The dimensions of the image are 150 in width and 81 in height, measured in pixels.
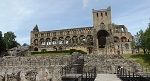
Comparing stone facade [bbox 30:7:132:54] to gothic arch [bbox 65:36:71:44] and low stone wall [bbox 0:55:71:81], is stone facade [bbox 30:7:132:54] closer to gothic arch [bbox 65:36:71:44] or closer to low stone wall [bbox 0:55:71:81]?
gothic arch [bbox 65:36:71:44]

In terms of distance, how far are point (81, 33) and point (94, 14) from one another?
8.65 metres

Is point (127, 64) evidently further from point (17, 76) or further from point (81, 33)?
point (81, 33)

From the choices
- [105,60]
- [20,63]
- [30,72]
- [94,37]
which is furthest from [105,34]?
[30,72]

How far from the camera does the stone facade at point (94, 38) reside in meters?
84.0

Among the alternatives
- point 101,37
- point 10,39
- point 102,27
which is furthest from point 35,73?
point 10,39

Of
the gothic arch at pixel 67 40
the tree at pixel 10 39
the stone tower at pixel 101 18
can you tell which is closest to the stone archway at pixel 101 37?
the stone tower at pixel 101 18

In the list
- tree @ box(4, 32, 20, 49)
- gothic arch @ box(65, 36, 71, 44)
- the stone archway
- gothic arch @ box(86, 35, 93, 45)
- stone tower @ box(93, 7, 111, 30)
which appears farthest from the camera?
tree @ box(4, 32, 20, 49)

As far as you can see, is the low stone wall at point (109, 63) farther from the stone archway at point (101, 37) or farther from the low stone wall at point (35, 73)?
the stone archway at point (101, 37)

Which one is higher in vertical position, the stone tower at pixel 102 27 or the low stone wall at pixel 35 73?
the stone tower at pixel 102 27

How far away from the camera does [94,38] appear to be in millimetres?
88625

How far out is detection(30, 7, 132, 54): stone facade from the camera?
84000 millimetres

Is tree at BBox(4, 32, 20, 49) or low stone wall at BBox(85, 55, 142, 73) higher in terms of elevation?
tree at BBox(4, 32, 20, 49)

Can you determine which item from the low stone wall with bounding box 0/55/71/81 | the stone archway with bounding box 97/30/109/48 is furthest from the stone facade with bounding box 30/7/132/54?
the low stone wall with bounding box 0/55/71/81

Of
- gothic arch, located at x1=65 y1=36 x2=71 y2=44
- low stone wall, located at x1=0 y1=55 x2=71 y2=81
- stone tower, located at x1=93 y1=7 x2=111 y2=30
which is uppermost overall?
stone tower, located at x1=93 y1=7 x2=111 y2=30
